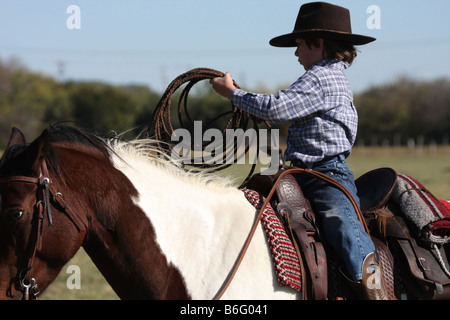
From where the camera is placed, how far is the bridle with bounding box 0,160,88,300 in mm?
2543

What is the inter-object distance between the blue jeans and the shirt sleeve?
0.42 metres

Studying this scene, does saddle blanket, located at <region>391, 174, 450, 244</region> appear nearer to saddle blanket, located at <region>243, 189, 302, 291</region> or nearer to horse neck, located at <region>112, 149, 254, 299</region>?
saddle blanket, located at <region>243, 189, 302, 291</region>

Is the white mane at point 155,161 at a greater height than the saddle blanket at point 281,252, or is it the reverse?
the white mane at point 155,161

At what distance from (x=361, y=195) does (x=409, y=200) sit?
0.33 metres

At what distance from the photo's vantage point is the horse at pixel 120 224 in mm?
2564

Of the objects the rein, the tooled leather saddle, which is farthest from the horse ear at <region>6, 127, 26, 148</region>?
the tooled leather saddle

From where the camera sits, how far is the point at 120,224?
2803 mm

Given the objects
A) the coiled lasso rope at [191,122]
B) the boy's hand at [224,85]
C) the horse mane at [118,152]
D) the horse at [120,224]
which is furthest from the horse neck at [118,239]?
the boy's hand at [224,85]

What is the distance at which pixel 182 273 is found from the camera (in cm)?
285

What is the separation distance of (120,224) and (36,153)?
58cm

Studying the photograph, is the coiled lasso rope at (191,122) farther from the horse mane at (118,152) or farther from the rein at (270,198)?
the rein at (270,198)

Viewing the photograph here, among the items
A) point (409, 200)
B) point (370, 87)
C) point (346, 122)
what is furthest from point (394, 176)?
point (370, 87)

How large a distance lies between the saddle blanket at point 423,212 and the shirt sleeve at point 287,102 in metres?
0.93

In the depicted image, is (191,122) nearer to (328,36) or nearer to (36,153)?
(328,36)
